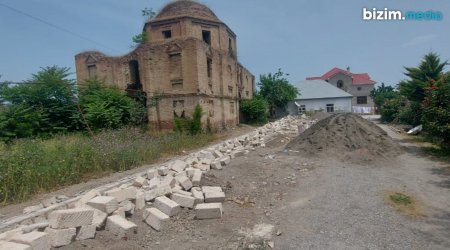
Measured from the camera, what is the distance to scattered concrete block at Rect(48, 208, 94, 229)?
348 cm

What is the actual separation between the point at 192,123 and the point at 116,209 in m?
11.3

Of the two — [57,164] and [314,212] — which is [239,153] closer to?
[314,212]

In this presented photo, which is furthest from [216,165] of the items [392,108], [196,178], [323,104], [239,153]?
[323,104]

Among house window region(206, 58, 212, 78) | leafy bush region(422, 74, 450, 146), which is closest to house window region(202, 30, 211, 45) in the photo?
house window region(206, 58, 212, 78)

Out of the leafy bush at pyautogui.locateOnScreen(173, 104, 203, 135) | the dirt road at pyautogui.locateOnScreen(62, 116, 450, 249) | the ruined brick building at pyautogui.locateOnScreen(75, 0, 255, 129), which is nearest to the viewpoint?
the dirt road at pyautogui.locateOnScreen(62, 116, 450, 249)

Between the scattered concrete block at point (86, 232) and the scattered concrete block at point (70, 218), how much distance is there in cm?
6

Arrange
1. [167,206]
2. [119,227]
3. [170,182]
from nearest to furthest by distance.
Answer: [119,227]
[167,206]
[170,182]

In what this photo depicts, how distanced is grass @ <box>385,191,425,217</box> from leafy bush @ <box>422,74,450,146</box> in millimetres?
5035

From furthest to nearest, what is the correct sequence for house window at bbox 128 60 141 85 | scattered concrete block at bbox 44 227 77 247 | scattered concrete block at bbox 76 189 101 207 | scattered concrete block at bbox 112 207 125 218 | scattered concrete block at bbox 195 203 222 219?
house window at bbox 128 60 141 85
scattered concrete block at bbox 195 203 222 219
scattered concrete block at bbox 76 189 101 207
scattered concrete block at bbox 112 207 125 218
scattered concrete block at bbox 44 227 77 247

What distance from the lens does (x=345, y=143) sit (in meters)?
9.01

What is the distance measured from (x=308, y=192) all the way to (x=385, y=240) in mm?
2028

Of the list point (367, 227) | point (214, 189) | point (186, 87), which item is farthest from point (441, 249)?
point (186, 87)

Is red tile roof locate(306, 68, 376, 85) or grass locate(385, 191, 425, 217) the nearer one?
grass locate(385, 191, 425, 217)

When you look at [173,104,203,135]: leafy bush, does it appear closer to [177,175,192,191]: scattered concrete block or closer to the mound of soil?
the mound of soil
